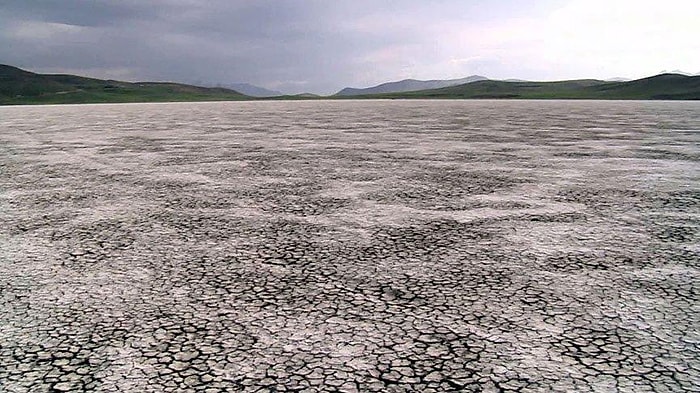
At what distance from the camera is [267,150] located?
19.6 meters

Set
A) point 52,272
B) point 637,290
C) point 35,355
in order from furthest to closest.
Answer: point 52,272, point 637,290, point 35,355

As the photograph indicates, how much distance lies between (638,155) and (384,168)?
29.5ft

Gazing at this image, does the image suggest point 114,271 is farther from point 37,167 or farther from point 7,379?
point 37,167

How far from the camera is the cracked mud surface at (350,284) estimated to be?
4117 mm

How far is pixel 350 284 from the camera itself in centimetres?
595

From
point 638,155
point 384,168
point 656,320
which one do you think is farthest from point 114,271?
point 638,155

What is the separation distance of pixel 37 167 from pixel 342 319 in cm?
1352

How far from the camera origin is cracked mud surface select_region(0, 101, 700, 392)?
4.12m

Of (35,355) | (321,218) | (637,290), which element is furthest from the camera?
(321,218)

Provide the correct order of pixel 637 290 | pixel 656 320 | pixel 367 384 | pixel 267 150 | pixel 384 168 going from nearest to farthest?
pixel 367 384, pixel 656 320, pixel 637 290, pixel 384 168, pixel 267 150

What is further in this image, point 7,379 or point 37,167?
point 37,167

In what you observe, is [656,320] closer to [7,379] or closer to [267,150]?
[7,379]

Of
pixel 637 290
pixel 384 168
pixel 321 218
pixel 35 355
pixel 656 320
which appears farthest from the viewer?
pixel 384 168

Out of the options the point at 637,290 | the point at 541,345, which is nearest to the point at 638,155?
the point at 637,290
